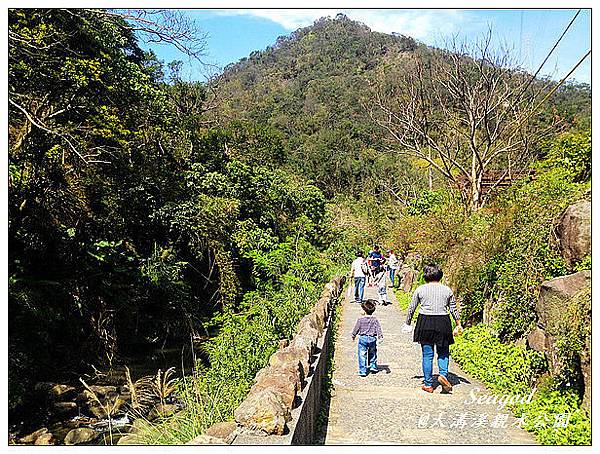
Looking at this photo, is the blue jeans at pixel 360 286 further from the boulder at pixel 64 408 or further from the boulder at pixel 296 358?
the boulder at pixel 296 358

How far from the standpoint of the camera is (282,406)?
4.75 metres

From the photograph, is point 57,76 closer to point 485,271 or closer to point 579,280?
point 485,271

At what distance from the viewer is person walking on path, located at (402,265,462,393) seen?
707 centimetres

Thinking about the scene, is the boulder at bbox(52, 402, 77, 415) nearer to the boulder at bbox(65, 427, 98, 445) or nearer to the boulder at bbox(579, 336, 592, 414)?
the boulder at bbox(65, 427, 98, 445)

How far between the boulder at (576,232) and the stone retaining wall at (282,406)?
132 inches

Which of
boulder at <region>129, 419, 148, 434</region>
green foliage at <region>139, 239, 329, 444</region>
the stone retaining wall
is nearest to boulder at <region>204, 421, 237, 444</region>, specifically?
→ the stone retaining wall

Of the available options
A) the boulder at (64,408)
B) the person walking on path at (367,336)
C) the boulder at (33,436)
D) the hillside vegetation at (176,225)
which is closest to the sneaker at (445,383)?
the hillside vegetation at (176,225)

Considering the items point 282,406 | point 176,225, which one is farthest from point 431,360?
point 176,225

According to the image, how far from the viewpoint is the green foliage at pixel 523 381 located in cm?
560

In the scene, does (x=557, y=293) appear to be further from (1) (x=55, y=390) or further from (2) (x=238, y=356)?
(1) (x=55, y=390)

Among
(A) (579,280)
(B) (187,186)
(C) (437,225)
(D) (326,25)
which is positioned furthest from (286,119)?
(A) (579,280)

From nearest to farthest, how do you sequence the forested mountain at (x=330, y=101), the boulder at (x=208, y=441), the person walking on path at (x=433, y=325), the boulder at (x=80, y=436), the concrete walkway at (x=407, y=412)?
the boulder at (x=208, y=441)
the concrete walkway at (x=407, y=412)
the person walking on path at (x=433, y=325)
the boulder at (x=80, y=436)
the forested mountain at (x=330, y=101)

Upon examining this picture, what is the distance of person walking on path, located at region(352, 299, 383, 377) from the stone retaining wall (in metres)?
0.94

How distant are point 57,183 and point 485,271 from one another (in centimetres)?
843
